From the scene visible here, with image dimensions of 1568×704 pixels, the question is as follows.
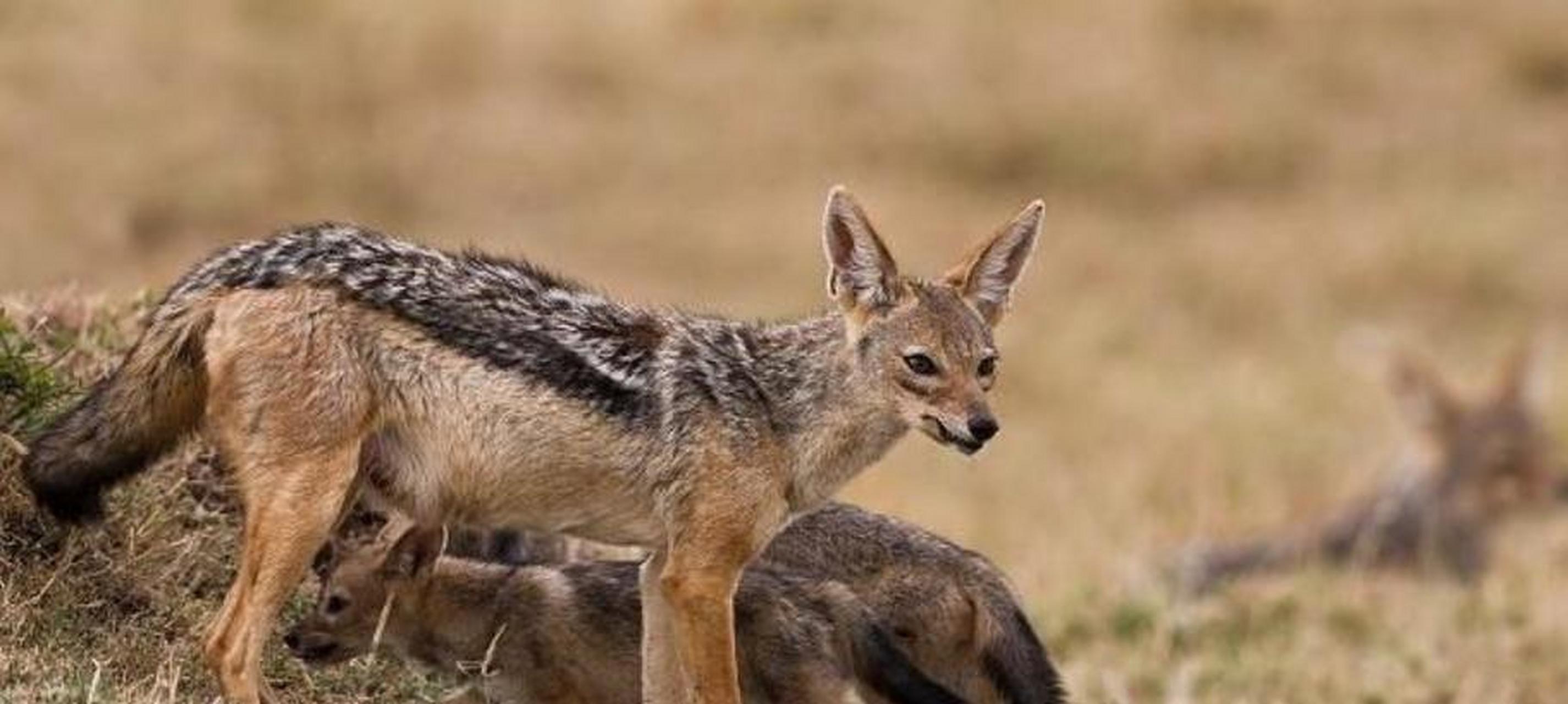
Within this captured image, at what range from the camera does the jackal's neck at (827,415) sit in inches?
362

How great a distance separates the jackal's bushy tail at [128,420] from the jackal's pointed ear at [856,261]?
1.77 m

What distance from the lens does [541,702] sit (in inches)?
381

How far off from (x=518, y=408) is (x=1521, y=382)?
41.5ft

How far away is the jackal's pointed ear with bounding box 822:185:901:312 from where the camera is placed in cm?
936

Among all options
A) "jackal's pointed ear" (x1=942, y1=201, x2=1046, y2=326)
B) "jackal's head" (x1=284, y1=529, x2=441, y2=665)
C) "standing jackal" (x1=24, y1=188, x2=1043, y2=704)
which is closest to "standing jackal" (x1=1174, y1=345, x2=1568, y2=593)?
"jackal's pointed ear" (x1=942, y1=201, x2=1046, y2=326)

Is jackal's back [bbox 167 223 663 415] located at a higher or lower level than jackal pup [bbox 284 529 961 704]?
higher

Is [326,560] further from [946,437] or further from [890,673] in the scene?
[946,437]

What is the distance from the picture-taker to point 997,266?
958 centimetres

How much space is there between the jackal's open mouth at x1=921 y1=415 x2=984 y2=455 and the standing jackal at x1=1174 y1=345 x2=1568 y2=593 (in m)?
9.51

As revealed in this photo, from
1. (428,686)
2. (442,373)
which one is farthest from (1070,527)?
(442,373)

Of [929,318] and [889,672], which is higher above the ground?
[929,318]

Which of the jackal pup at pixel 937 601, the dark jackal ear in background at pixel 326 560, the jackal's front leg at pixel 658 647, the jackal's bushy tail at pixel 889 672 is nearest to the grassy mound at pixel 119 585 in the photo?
the dark jackal ear in background at pixel 326 560

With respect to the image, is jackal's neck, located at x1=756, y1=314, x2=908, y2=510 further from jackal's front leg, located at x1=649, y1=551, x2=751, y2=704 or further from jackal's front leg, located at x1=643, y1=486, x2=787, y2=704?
jackal's front leg, located at x1=649, y1=551, x2=751, y2=704

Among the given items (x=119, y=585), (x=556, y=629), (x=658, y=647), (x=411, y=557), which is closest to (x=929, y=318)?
(x=658, y=647)
